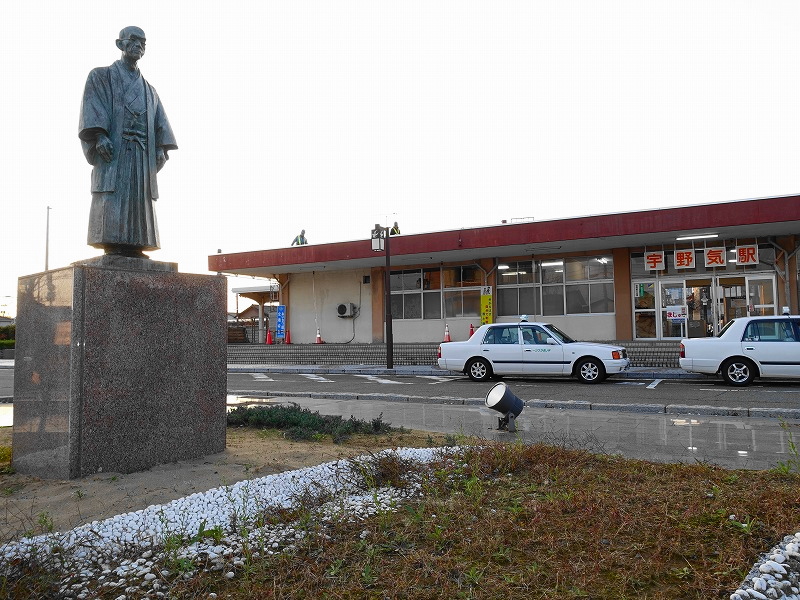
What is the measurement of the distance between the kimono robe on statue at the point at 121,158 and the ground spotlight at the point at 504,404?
437 cm

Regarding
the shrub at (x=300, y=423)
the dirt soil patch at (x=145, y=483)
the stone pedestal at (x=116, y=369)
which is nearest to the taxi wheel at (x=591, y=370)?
the shrub at (x=300, y=423)

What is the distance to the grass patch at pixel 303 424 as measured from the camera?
6.99m

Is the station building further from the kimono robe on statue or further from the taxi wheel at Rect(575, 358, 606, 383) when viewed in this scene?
the kimono robe on statue

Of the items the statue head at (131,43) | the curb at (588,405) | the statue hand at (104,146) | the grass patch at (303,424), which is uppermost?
the statue head at (131,43)

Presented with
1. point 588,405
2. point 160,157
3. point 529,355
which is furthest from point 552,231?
point 160,157

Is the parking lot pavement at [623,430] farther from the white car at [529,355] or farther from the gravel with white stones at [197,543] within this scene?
the white car at [529,355]

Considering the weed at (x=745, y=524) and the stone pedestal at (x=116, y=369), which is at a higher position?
the stone pedestal at (x=116, y=369)

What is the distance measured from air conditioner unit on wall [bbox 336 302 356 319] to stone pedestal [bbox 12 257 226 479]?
2219 cm

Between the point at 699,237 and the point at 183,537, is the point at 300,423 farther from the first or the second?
the point at 699,237

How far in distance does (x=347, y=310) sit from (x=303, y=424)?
832 inches

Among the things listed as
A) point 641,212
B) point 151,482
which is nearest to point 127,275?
point 151,482

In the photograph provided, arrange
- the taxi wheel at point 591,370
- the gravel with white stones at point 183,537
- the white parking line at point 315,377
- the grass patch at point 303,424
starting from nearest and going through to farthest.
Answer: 1. the gravel with white stones at point 183,537
2. the grass patch at point 303,424
3. the taxi wheel at point 591,370
4. the white parking line at point 315,377

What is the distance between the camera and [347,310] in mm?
28453

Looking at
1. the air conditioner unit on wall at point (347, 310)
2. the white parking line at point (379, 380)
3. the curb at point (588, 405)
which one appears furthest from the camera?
the air conditioner unit on wall at point (347, 310)
